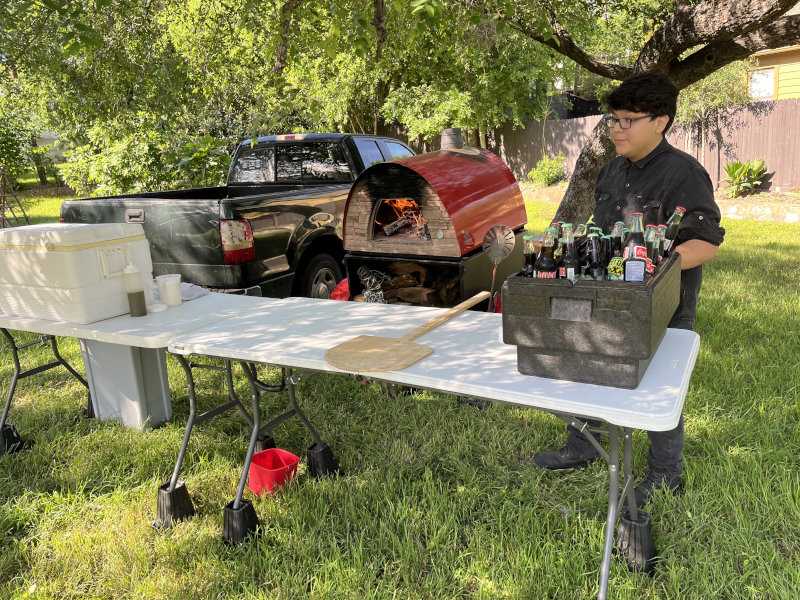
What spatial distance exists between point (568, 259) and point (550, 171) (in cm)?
1493

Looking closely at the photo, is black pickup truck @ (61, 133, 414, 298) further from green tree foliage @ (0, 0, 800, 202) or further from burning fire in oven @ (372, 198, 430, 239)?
burning fire in oven @ (372, 198, 430, 239)

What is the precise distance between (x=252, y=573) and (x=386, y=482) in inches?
36.0

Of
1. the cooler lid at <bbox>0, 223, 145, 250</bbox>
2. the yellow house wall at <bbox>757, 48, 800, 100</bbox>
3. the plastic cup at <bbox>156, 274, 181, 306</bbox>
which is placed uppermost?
the yellow house wall at <bbox>757, 48, 800, 100</bbox>

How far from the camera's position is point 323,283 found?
20.2ft

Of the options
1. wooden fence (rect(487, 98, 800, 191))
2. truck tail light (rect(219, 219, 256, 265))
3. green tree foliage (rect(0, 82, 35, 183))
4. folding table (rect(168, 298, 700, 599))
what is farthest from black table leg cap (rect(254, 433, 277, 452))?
green tree foliage (rect(0, 82, 35, 183))

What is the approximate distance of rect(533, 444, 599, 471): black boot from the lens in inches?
133

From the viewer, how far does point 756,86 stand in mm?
18391

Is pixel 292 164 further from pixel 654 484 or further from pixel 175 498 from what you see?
pixel 654 484

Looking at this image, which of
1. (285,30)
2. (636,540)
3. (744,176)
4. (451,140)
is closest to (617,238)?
(636,540)

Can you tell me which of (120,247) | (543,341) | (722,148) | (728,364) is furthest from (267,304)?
(722,148)

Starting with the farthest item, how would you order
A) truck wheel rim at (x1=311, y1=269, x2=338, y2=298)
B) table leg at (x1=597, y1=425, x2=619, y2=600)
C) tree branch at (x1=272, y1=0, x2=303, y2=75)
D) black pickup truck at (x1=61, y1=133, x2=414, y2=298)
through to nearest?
1. truck wheel rim at (x1=311, y1=269, x2=338, y2=298)
2. black pickup truck at (x1=61, y1=133, x2=414, y2=298)
3. tree branch at (x1=272, y1=0, x2=303, y2=75)
4. table leg at (x1=597, y1=425, x2=619, y2=600)

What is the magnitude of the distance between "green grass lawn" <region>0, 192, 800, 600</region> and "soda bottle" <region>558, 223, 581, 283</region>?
1.29 meters

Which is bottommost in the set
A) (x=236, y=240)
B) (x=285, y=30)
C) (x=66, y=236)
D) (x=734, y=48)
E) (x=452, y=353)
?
(x=452, y=353)

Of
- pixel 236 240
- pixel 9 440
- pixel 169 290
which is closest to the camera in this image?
pixel 169 290
